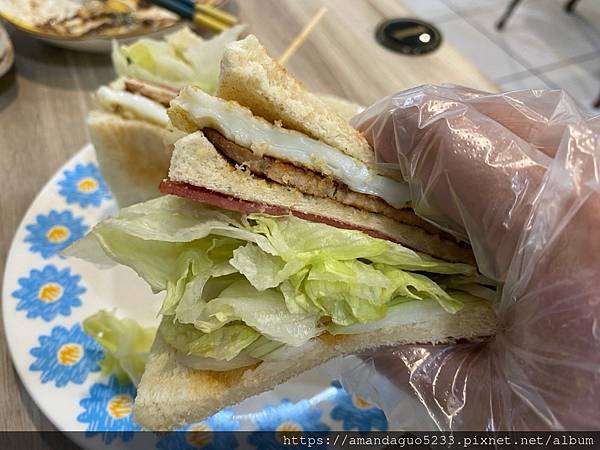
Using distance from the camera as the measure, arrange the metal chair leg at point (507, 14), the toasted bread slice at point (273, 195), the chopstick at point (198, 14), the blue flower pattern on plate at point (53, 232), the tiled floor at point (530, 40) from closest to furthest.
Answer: the toasted bread slice at point (273, 195) < the blue flower pattern on plate at point (53, 232) < the chopstick at point (198, 14) < the tiled floor at point (530, 40) < the metal chair leg at point (507, 14)

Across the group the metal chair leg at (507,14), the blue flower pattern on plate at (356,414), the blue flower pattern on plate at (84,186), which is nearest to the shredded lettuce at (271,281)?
the blue flower pattern on plate at (356,414)

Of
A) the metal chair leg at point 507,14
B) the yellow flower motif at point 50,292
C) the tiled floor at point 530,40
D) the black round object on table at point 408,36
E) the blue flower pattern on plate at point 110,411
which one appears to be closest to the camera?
the blue flower pattern on plate at point 110,411

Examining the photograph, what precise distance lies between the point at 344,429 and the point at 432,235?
49cm

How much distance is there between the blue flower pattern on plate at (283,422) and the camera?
3.99 ft

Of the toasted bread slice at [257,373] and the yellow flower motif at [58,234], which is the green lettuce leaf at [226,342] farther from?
the yellow flower motif at [58,234]

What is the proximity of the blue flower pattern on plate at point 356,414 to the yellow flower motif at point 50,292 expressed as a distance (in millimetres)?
711

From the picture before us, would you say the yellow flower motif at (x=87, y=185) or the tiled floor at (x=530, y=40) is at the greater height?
the tiled floor at (x=530, y=40)

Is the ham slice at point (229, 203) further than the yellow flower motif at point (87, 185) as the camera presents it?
No

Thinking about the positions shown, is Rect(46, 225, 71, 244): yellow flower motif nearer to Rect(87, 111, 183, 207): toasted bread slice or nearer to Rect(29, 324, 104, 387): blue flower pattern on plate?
Rect(87, 111, 183, 207): toasted bread slice

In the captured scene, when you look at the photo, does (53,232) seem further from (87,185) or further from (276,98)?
(276,98)

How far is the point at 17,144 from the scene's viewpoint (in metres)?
1.80

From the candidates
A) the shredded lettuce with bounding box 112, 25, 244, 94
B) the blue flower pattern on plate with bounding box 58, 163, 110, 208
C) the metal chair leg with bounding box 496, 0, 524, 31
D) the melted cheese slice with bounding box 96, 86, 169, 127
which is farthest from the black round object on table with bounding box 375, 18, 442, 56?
the metal chair leg with bounding box 496, 0, 524, 31

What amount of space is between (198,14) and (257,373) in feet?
4.87

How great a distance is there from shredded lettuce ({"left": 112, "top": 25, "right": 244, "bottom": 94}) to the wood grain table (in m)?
0.29
